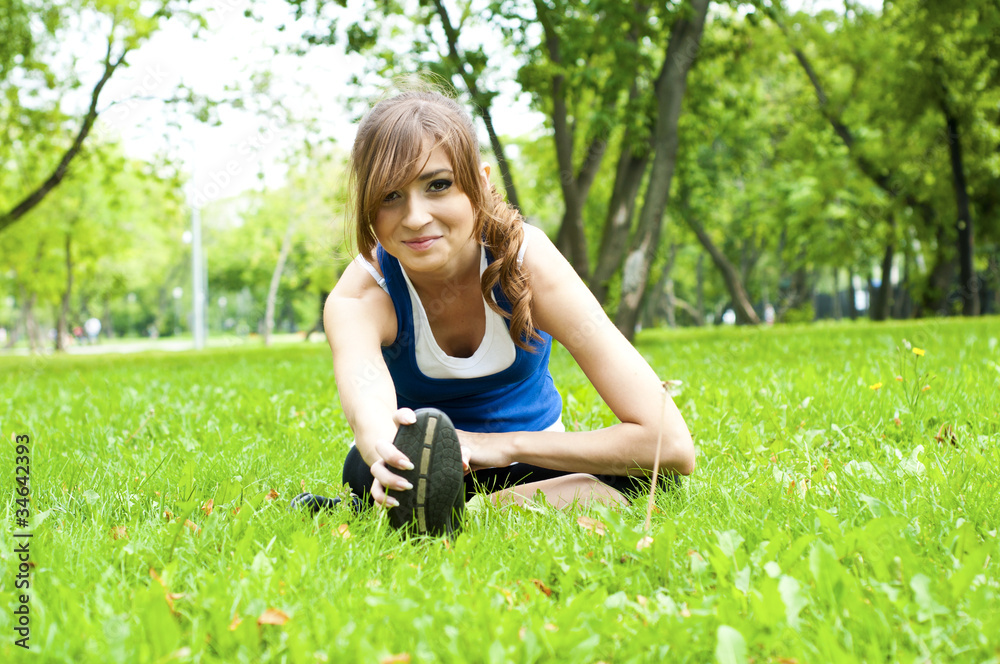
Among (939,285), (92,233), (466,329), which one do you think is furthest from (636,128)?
(92,233)

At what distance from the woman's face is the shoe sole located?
0.50 metres

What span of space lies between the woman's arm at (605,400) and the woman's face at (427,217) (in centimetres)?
27

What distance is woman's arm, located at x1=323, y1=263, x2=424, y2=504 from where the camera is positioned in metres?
1.93

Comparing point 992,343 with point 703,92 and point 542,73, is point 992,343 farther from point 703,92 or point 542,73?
point 703,92

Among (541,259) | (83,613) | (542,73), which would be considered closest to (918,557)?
(541,259)

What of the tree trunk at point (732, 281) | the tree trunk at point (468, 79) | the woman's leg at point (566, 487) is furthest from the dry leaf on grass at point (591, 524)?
the tree trunk at point (732, 281)

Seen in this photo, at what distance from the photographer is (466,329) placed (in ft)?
8.09

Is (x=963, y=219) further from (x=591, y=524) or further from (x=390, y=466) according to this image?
(x=390, y=466)

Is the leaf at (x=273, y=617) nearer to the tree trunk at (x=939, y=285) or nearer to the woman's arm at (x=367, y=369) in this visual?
the woman's arm at (x=367, y=369)

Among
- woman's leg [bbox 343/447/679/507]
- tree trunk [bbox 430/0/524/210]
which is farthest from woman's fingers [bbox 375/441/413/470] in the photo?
tree trunk [bbox 430/0/524/210]

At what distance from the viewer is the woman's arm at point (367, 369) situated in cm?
193

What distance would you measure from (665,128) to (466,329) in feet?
24.5

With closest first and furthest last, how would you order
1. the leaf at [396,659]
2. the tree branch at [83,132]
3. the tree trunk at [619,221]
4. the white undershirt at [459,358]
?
the leaf at [396,659] → the white undershirt at [459,358] → the tree trunk at [619,221] → the tree branch at [83,132]

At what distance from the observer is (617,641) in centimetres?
147
